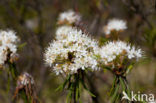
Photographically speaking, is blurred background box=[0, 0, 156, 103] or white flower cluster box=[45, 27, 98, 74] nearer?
white flower cluster box=[45, 27, 98, 74]

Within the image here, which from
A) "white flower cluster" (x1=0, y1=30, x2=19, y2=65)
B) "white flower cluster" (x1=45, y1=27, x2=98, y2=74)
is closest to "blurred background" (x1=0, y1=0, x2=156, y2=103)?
"white flower cluster" (x1=0, y1=30, x2=19, y2=65)

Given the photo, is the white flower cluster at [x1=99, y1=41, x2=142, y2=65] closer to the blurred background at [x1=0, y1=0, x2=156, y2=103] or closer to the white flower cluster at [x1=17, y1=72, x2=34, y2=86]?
the white flower cluster at [x1=17, y1=72, x2=34, y2=86]

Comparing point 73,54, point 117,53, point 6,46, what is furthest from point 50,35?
point 117,53

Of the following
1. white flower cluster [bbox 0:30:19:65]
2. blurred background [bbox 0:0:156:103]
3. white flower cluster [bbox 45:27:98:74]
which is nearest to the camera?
white flower cluster [bbox 45:27:98:74]

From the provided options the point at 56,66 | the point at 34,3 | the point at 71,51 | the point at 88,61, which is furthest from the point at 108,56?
the point at 34,3

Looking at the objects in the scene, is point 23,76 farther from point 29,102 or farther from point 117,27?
point 117,27

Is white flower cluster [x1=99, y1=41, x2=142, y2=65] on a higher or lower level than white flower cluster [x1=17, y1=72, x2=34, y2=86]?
higher

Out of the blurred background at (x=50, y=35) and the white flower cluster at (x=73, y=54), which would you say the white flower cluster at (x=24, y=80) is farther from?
the blurred background at (x=50, y=35)

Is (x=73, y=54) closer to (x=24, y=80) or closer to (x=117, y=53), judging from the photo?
(x=117, y=53)

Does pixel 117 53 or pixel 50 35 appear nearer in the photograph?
pixel 117 53

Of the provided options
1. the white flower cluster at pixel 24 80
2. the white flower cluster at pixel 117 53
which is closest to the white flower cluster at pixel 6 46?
the white flower cluster at pixel 24 80
